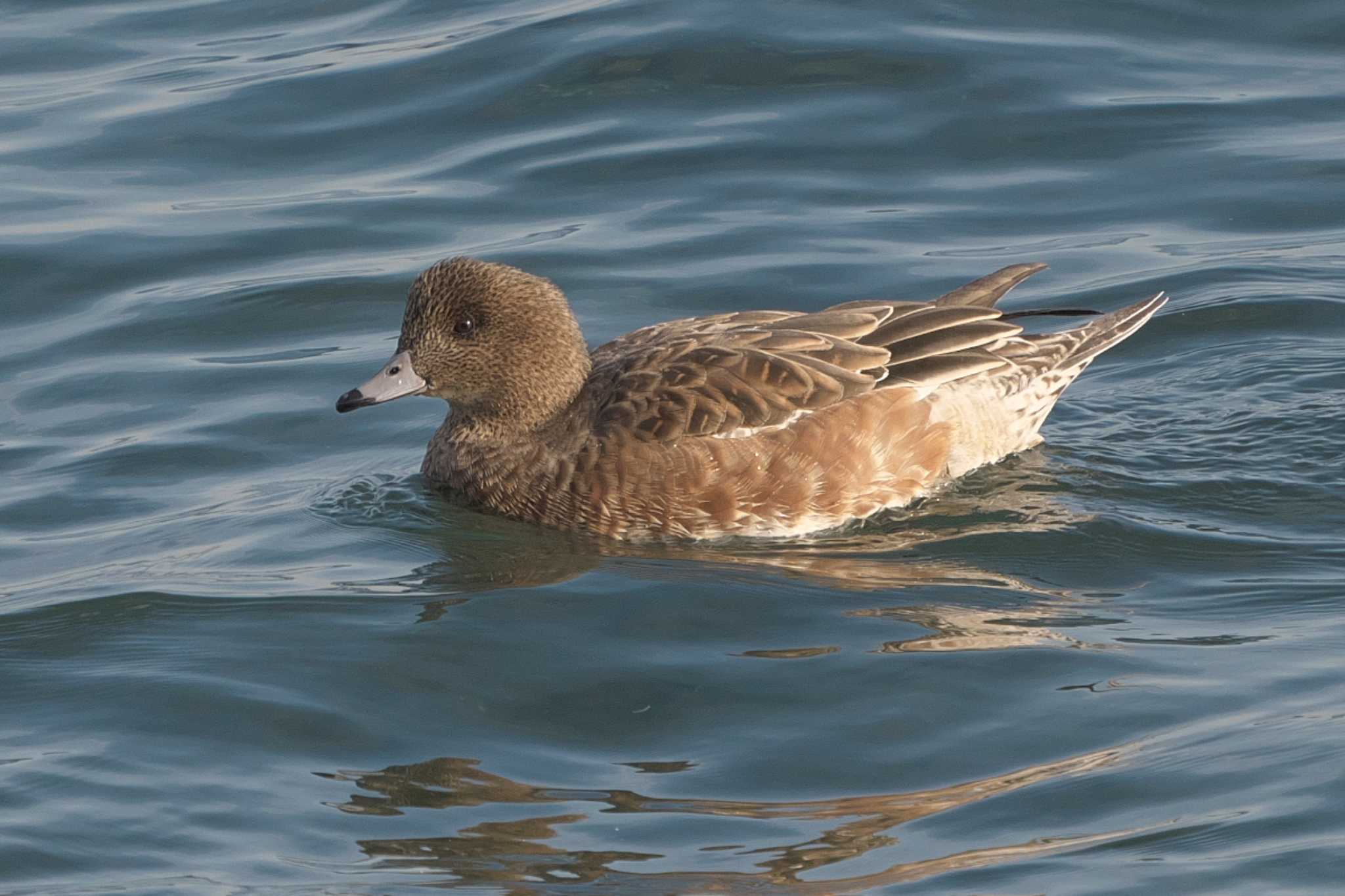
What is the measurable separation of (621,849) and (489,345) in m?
3.28

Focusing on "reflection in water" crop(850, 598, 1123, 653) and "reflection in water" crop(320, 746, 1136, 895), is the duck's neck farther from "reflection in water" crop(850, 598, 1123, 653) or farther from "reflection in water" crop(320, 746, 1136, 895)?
"reflection in water" crop(320, 746, 1136, 895)

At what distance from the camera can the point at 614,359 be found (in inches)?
326

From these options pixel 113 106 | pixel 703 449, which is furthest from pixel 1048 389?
pixel 113 106

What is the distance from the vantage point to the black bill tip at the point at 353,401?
7859mm

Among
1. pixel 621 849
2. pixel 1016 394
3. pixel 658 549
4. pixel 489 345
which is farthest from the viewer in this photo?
pixel 1016 394

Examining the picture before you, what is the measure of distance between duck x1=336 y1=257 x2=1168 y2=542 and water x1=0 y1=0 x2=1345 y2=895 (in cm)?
18

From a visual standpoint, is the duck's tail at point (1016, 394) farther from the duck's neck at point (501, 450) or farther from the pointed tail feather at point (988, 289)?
the duck's neck at point (501, 450)

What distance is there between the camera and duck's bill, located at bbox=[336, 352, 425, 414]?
7.99 m

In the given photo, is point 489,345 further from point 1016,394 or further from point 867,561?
point 1016,394

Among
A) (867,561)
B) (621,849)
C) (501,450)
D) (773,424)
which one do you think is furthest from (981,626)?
(501,450)

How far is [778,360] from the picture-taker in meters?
8.01

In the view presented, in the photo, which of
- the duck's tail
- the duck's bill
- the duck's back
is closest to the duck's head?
the duck's bill

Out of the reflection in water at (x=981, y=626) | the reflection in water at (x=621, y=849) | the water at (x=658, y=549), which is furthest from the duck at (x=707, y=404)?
the reflection in water at (x=621, y=849)

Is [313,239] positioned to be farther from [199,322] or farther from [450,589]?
[450,589]
